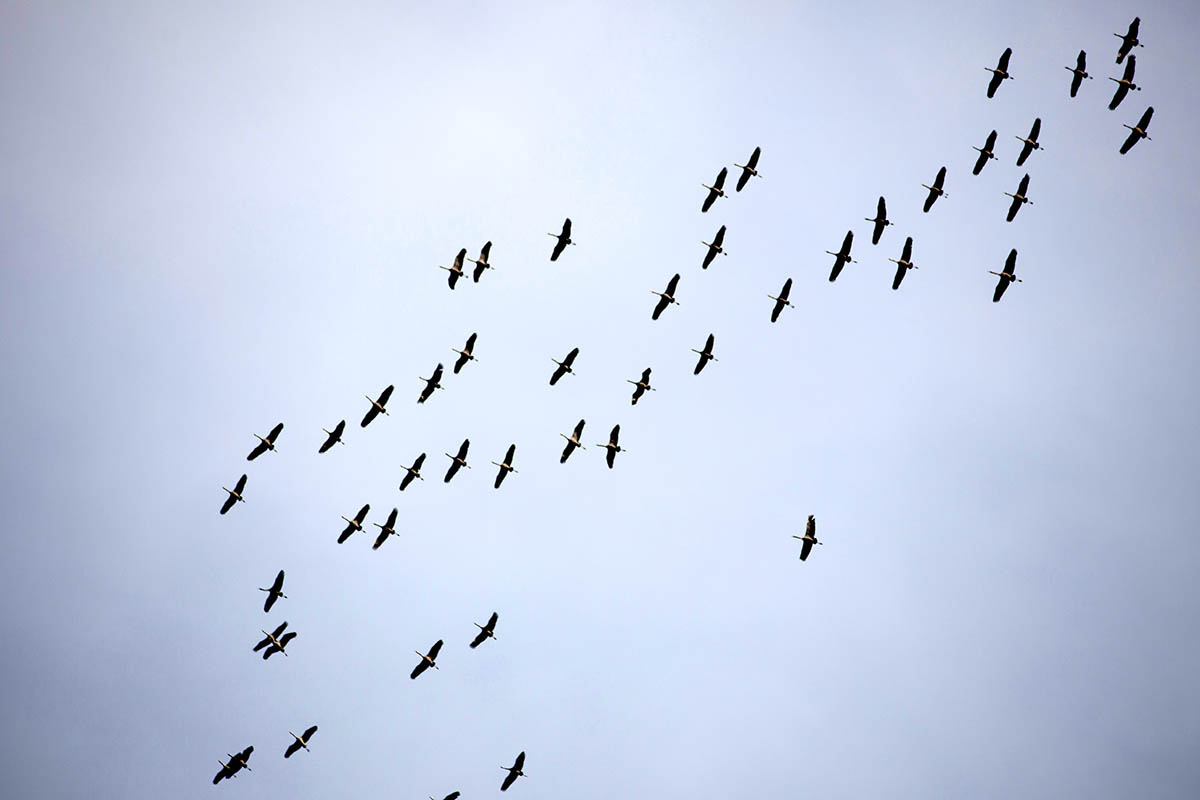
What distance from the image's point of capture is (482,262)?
74.9 m

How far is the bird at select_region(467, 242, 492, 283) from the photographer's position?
245 ft

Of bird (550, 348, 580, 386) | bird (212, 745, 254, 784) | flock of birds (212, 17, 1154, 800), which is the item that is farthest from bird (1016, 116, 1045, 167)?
bird (212, 745, 254, 784)

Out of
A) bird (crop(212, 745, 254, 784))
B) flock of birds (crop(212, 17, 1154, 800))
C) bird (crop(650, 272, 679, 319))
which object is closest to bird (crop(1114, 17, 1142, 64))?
flock of birds (crop(212, 17, 1154, 800))

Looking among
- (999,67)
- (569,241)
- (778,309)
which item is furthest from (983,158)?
(569,241)

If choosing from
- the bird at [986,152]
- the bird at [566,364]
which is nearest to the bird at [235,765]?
the bird at [566,364]

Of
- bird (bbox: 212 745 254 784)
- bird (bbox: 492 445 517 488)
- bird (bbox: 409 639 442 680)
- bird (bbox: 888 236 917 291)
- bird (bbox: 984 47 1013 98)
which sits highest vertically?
bird (bbox: 984 47 1013 98)

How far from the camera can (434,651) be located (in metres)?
79.7

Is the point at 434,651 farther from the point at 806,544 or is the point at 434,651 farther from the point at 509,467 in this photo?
the point at 806,544

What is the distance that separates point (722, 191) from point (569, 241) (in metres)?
9.35

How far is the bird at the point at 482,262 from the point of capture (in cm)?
7481

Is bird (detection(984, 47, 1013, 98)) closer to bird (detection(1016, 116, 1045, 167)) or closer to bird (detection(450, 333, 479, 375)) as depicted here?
bird (detection(1016, 116, 1045, 167))

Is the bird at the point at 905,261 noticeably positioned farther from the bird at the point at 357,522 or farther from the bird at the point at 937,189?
the bird at the point at 357,522

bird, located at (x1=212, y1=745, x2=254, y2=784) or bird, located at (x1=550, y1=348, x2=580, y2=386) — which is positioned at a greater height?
bird, located at (x1=550, y1=348, x2=580, y2=386)

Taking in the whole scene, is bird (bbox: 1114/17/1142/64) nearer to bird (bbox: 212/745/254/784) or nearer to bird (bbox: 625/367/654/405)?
bird (bbox: 625/367/654/405)
